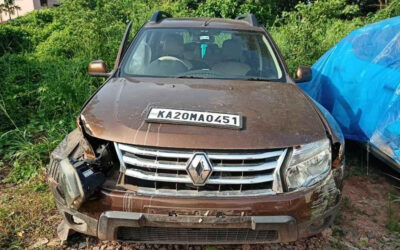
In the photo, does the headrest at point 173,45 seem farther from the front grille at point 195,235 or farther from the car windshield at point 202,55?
the front grille at point 195,235

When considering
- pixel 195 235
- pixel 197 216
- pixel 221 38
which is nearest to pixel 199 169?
pixel 197 216

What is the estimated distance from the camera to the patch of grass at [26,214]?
265 centimetres

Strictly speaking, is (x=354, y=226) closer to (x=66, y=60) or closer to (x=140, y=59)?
(x=140, y=59)

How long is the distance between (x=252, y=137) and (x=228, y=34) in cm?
181

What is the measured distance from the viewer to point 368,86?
13.5 feet

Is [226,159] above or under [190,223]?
above

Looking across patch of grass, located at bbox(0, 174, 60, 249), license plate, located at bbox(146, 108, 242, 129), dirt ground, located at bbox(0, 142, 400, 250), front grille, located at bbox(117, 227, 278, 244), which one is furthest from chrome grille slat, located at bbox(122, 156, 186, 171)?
patch of grass, located at bbox(0, 174, 60, 249)

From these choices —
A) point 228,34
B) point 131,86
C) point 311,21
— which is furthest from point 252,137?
point 311,21

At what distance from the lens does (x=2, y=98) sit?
4762 mm

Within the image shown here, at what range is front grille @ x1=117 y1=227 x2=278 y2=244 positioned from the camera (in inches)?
81.7

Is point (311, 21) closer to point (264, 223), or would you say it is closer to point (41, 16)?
point (264, 223)

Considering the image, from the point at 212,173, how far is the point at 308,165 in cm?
61

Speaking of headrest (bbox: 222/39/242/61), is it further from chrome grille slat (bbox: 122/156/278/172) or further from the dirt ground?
the dirt ground

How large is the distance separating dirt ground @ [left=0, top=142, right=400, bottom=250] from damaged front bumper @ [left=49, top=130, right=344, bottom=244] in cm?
51
